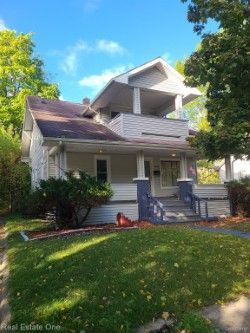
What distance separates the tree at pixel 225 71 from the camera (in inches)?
345

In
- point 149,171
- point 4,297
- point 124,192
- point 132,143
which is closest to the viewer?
point 4,297

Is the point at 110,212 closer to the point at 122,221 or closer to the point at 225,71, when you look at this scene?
the point at 122,221

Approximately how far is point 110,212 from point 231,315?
10621mm

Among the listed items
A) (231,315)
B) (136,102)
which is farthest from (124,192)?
(231,315)

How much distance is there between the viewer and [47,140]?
538 inches

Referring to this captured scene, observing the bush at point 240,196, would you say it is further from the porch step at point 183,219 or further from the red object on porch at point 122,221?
the red object on porch at point 122,221

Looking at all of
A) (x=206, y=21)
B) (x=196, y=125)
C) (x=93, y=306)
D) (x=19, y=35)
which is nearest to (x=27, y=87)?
(x=19, y=35)

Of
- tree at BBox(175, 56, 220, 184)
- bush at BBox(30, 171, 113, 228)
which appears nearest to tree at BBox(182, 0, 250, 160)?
bush at BBox(30, 171, 113, 228)

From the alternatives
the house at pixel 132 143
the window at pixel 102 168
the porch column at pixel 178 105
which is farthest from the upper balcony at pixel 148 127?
the window at pixel 102 168

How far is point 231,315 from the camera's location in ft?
15.4

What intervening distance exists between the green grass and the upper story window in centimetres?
869

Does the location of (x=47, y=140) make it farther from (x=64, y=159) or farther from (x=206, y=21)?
(x=206, y=21)

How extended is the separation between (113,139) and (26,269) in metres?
9.26

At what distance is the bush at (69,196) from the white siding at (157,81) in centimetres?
609
